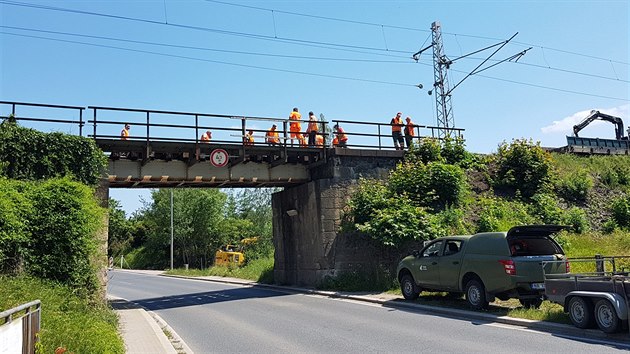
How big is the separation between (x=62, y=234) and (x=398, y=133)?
1480 cm

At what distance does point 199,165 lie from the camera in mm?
19547

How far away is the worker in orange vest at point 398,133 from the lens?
22.8 metres

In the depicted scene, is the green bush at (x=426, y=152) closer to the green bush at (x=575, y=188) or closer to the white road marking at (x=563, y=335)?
the green bush at (x=575, y=188)

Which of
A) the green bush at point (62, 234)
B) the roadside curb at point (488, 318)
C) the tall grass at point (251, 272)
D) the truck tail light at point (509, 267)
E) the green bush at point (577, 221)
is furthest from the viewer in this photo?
the tall grass at point (251, 272)

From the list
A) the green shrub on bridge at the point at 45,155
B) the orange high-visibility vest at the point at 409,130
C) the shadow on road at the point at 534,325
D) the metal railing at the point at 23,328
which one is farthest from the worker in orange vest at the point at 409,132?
the metal railing at the point at 23,328

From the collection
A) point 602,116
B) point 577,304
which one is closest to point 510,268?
point 577,304

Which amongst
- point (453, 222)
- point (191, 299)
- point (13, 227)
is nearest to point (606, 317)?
point (453, 222)

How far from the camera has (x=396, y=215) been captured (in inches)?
714

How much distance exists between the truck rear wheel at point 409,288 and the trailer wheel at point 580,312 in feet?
17.6

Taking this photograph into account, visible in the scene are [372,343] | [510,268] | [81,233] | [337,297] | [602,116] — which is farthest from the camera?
[602,116]

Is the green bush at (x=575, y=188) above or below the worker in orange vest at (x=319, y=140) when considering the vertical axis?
below

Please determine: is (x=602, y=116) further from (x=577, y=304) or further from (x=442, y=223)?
(x=577, y=304)

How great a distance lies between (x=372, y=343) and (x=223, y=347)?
2784mm

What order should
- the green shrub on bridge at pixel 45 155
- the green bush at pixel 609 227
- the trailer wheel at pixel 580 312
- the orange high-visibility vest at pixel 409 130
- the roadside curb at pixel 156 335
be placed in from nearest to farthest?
1. the trailer wheel at pixel 580 312
2. the roadside curb at pixel 156 335
3. the green shrub on bridge at pixel 45 155
4. the green bush at pixel 609 227
5. the orange high-visibility vest at pixel 409 130
